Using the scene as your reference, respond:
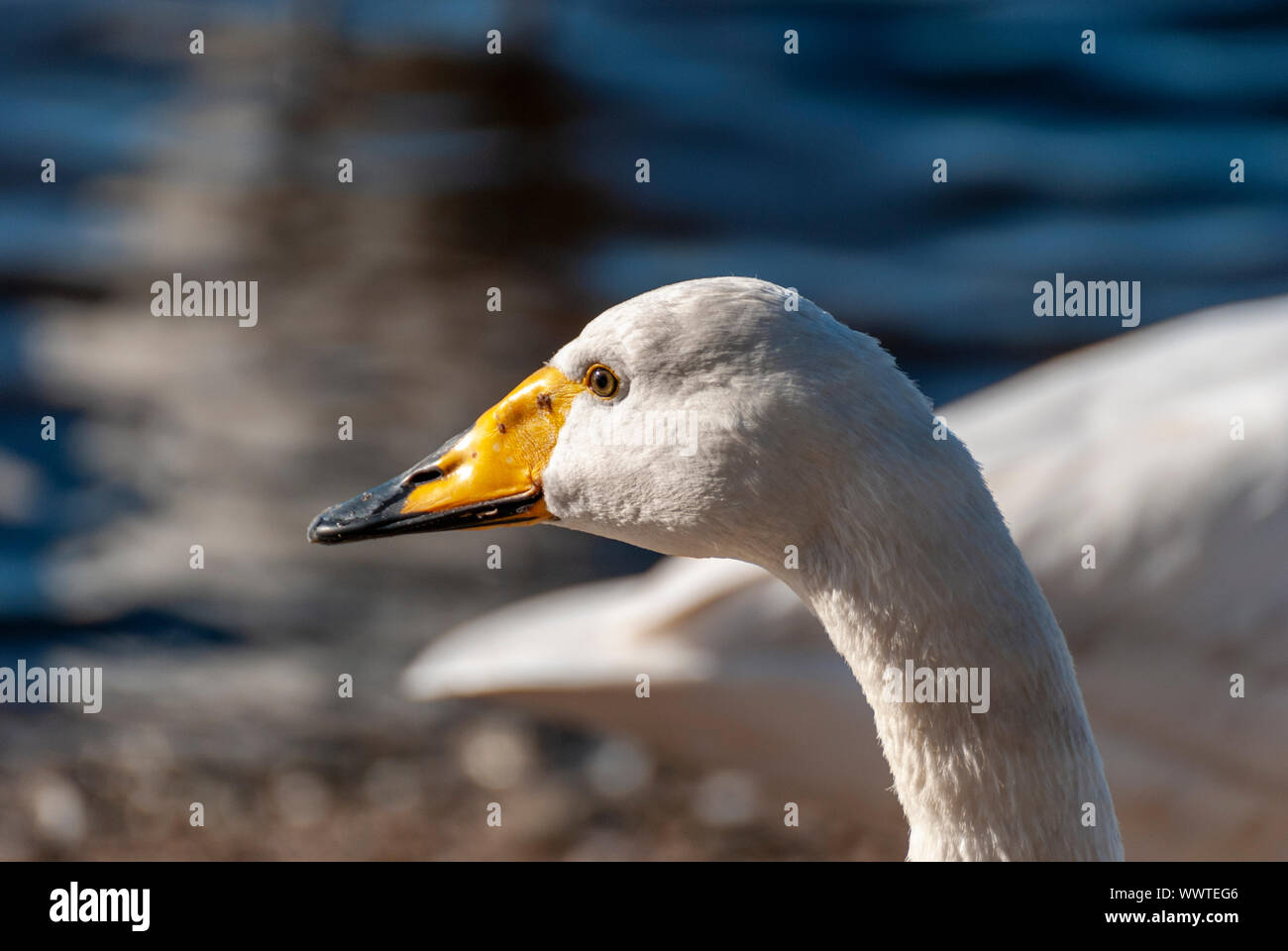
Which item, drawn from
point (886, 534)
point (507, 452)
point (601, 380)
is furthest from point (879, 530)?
point (507, 452)

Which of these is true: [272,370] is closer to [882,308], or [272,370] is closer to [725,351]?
[882,308]

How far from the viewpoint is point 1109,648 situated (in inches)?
140

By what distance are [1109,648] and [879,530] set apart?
5.66ft

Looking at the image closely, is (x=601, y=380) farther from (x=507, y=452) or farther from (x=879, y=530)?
(x=879, y=530)

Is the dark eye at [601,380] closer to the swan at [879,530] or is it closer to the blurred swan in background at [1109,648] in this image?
the swan at [879,530]

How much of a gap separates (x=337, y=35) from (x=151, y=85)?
110 centimetres

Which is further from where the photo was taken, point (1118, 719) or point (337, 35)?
point (337, 35)

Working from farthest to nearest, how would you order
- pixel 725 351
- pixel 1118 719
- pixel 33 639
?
pixel 33 639
pixel 1118 719
pixel 725 351

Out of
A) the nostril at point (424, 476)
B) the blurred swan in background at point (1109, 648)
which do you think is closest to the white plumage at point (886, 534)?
the nostril at point (424, 476)

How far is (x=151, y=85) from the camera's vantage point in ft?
28.1

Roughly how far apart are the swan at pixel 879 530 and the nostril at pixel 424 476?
41cm

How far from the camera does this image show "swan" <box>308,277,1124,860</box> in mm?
2025

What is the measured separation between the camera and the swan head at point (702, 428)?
203 centimetres
